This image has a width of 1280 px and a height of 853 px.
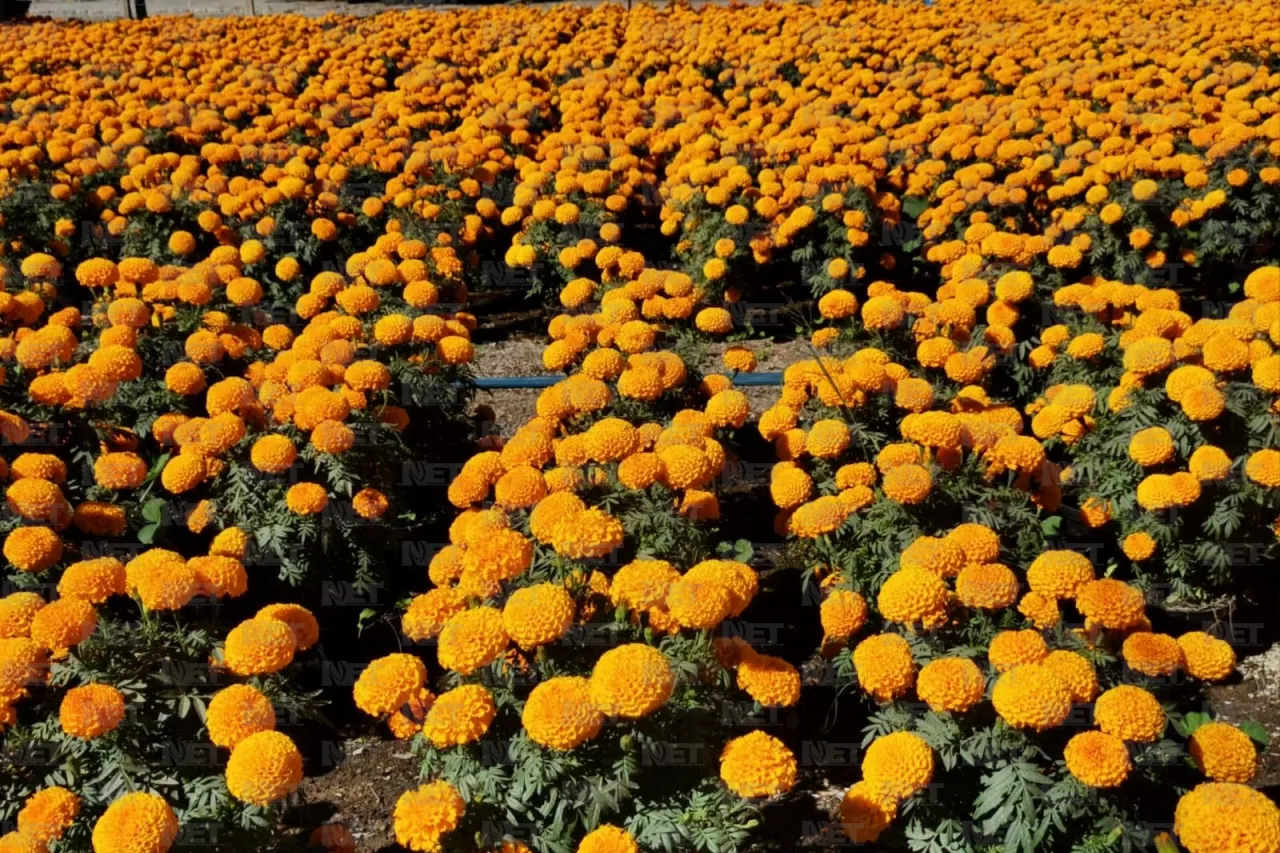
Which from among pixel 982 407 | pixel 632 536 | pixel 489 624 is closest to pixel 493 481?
pixel 632 536

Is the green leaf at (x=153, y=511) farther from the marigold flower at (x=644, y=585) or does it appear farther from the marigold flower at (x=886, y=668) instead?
the marigold flower at (x=886, y=668)

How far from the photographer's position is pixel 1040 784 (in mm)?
2506

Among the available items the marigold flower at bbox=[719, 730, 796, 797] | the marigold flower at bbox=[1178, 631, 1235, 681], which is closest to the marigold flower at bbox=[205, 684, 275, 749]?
the marigold flower at bbox=[719, 730, 796, 797]

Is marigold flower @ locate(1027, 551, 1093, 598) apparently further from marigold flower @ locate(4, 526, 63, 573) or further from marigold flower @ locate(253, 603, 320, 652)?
marigold flower @ locate(4, 526, 63, 573)

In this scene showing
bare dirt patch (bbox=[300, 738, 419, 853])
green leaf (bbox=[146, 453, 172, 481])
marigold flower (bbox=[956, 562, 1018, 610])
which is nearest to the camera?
marigold flower (bbox=[956, 562, 1018, 610])

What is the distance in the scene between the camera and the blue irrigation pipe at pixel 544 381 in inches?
213

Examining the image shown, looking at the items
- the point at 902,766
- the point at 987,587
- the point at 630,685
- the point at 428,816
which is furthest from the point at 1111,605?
the point at 428,816

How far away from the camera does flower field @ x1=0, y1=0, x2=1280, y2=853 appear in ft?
8.13

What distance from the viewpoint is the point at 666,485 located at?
136 inches

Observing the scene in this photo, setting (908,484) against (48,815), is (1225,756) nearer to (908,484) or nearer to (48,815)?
(908,484)

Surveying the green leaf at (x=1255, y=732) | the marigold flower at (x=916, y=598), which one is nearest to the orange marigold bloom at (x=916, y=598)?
the marigold flower at (x=916, y=598)

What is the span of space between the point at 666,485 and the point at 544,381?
2526 mm

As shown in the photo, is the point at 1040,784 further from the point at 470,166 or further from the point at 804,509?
the point at 470,166

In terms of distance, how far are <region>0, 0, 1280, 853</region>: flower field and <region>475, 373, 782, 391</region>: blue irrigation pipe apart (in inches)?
5.0
